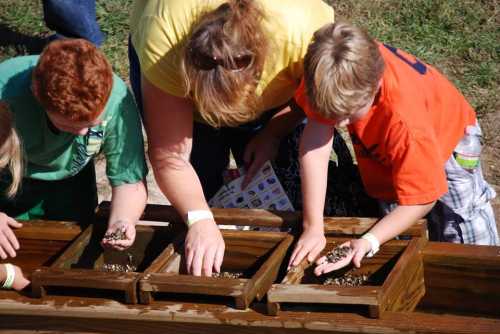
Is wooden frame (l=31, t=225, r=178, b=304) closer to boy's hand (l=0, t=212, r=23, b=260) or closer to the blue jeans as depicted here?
boy's hand (l=0, t=212, r=23, b=260)

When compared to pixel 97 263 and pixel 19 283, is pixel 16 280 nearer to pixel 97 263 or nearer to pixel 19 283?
pixel 19 283

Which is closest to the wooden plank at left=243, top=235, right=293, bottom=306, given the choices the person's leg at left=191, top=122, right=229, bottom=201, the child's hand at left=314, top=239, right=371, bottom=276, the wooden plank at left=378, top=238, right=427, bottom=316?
the child's hand at left=314, top=239, right=371, bottom=276

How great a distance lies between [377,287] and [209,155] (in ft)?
3.66

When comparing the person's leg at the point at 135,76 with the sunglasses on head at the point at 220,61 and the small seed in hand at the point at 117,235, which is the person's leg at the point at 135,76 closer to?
the small seed in hand at the point at 117,235

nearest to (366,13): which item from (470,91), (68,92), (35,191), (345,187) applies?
(470,91)

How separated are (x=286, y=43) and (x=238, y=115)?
0.29 metres

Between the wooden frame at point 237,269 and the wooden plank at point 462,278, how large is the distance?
47 cm

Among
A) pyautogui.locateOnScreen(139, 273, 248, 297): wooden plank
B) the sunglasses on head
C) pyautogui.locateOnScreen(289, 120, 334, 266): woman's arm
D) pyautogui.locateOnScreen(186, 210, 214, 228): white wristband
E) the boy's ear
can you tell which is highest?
the sunglasses on head

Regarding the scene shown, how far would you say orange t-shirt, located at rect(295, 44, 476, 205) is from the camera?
2779 millimetres

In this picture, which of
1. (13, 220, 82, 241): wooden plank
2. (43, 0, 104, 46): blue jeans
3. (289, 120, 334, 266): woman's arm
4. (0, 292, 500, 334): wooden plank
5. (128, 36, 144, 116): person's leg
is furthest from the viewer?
(43, 0, 104, 46): blue jeans

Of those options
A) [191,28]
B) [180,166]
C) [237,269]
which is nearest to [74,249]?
[180,166]

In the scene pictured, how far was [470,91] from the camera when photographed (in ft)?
17.0

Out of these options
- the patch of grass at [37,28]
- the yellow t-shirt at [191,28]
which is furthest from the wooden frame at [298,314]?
the patch of grass at [37,28]

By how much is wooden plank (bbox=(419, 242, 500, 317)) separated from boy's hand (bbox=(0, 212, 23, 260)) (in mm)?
1372
